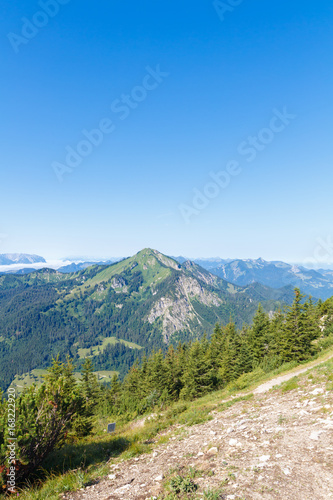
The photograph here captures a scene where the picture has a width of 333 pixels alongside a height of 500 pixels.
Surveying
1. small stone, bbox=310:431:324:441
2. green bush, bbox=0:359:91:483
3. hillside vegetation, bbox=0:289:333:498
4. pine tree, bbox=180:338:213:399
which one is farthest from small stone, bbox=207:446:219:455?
pine tree, bbox=180:338:213:399

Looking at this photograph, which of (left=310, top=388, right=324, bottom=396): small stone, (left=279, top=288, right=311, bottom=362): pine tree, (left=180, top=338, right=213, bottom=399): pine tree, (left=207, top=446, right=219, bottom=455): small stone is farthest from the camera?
(left=180, top=338, right=213, bottom=399): pine tree

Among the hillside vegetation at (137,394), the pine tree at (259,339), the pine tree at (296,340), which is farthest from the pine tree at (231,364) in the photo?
the pine tree at (296,340)

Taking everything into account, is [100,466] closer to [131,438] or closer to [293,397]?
[131,438]

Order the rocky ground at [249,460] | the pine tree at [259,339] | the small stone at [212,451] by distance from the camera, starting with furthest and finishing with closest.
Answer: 1. the pine tree at [259,339]
2. the small stone at [212,451]
3. the rocky ground at [249,460]

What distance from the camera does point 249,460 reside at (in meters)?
8.04

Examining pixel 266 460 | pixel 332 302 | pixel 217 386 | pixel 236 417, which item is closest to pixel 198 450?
pixel 266 460

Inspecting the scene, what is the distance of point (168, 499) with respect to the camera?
650cm

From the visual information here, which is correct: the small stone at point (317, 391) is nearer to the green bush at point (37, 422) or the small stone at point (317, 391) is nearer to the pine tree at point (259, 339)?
the green bush at point (37, 422)

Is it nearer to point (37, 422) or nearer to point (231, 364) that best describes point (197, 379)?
point (231, 364)

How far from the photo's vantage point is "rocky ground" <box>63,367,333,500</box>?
6445 mm

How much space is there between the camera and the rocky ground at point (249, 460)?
6.45 meters

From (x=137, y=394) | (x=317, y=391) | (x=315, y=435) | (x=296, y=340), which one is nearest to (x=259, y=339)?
(x=296, y=340)

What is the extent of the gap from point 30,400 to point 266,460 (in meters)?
10.0

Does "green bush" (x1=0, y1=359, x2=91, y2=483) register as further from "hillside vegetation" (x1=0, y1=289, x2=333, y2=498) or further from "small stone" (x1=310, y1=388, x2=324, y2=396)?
"small stone" (x1=310, y1=388, x2=324, y2=396)
